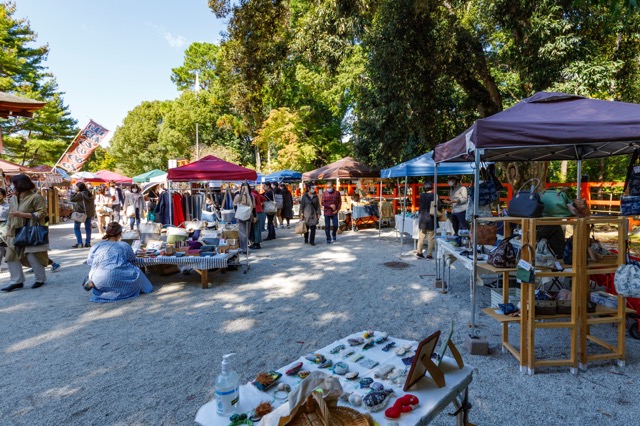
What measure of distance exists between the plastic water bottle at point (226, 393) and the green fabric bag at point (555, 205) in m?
3.51

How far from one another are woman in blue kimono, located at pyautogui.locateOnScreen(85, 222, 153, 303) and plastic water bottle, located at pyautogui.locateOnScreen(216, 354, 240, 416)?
15.8ft

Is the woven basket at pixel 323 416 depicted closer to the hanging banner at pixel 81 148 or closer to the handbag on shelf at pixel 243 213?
the handbag on shelf at pixel 243 213

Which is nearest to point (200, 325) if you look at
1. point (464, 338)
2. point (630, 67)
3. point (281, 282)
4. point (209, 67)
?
point (281, 282)

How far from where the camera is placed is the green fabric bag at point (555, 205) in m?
3.77

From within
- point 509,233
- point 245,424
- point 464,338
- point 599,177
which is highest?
point 599,177

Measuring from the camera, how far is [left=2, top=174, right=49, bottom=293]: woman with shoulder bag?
6156 millimetres

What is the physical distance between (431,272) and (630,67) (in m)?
8.17

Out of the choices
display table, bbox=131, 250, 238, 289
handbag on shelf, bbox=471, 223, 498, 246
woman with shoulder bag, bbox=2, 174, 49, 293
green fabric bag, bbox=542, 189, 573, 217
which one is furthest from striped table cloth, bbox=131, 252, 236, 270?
green fabric bag, bbox=542, 189, 573, 217

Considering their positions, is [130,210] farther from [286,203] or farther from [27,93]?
[27,93]

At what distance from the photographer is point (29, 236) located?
6172 mm

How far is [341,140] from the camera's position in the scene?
3284 centimetres

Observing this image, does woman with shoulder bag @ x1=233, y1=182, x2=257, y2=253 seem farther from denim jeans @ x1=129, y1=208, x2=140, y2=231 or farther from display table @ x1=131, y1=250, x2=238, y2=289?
denim jeans @ x1=129, y1=208, x2=140, y2=231

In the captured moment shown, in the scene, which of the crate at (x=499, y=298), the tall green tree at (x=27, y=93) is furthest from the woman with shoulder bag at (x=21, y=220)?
the tall green tree at (x=27, y=93)

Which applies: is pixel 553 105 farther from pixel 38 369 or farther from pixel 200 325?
pixel 38 369
